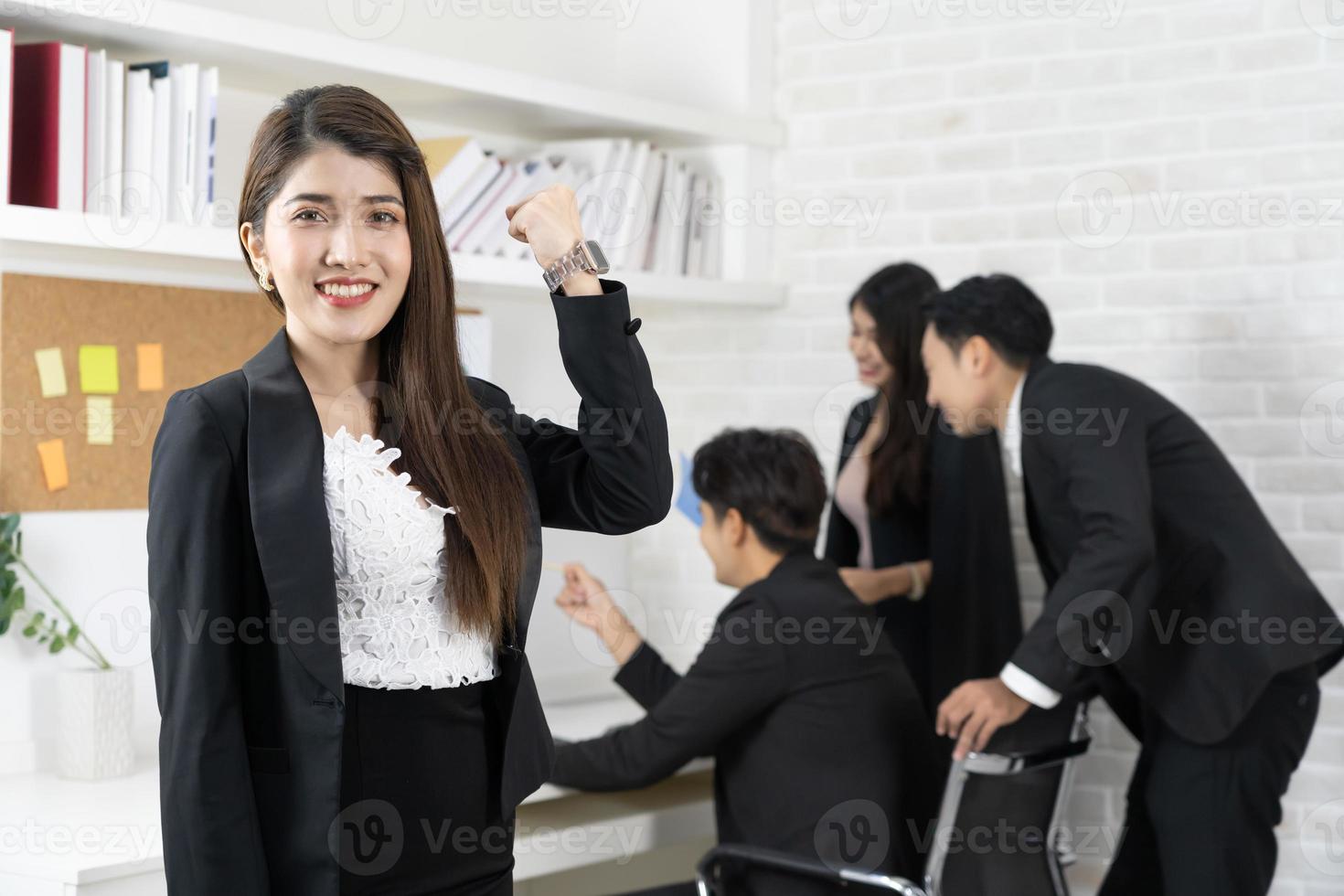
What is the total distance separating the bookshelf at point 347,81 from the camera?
7.41 feet

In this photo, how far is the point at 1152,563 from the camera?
2473 mm

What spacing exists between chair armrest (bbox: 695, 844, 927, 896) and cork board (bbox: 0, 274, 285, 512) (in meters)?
1.25

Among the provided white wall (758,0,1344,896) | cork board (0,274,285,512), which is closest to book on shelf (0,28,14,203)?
cork board (0,274,285,512)

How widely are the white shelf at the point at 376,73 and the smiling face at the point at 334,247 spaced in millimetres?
1090

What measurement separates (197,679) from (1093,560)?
5.41 ft

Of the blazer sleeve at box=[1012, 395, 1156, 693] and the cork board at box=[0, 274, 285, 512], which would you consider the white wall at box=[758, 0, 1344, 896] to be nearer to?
the blazer sleeve at box=[1012, 395, 1156, 693]

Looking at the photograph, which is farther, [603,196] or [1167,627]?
[603,196]

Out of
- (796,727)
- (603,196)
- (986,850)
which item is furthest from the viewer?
(603,196)

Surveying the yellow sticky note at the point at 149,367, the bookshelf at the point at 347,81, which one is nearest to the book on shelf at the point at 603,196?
the bookshelf at the point at 347,81

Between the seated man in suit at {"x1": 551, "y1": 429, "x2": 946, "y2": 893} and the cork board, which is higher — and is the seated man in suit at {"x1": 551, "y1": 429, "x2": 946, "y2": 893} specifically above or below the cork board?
below

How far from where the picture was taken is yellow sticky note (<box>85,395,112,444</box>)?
256 cm

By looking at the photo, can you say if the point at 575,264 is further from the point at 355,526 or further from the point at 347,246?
the point at 355,526

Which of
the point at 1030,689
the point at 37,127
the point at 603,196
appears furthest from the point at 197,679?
the point at 603,196

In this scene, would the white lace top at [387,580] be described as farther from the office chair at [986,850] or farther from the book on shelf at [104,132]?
the book on shelf at [104,132]
